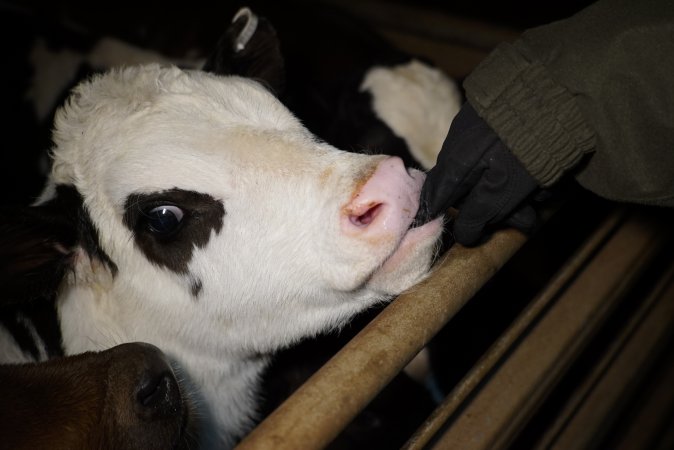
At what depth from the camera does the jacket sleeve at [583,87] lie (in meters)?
1.32

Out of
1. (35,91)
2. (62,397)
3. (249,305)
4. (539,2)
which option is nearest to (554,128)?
(249,305)

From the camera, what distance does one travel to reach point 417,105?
103 inches

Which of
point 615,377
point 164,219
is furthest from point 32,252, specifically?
point 615,377

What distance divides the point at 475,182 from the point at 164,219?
78 cm

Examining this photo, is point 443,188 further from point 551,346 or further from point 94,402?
point 94,402

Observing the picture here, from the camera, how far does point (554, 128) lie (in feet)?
4.36

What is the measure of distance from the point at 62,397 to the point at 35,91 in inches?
98.0

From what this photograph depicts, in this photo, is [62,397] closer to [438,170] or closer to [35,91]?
[438,170]

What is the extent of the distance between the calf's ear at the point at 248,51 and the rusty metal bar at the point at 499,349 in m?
1.10

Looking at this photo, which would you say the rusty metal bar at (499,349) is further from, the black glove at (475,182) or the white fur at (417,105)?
the white fur at (417,105)

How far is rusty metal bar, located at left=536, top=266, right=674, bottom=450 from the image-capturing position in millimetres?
1601

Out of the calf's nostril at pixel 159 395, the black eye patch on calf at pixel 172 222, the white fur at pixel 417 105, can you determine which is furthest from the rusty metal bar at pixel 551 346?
the white fur at pixel 417 105

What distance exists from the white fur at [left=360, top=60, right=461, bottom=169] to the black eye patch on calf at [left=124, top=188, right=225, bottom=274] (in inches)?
51.1

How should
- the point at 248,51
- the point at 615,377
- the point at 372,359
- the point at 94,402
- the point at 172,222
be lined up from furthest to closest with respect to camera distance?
the point at 248,51, the point at 615,377, the point at 172,222, the point at 94,402, the point at 372,359
